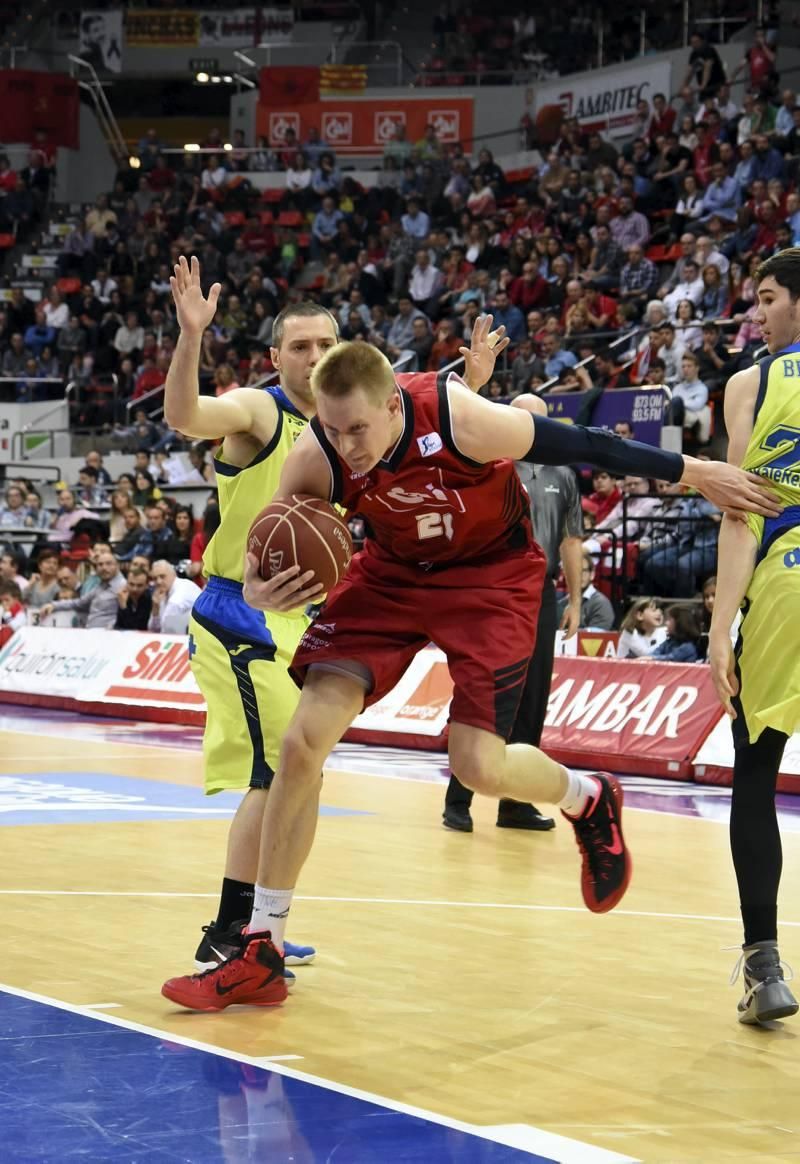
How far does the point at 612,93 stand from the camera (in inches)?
986

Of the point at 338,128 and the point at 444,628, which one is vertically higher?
the point at 338,128

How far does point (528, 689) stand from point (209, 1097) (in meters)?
5.10

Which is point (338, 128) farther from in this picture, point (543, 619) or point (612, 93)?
point (543, 619)

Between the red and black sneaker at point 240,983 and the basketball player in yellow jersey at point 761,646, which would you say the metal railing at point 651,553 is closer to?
the basketball player in yellow jersey at point 761,646

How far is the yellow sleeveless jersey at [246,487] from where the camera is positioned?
507 centimetres

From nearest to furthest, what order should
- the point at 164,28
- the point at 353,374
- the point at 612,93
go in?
1. the point at 353,374
2. the point at 612,93
3. the point at 164,28

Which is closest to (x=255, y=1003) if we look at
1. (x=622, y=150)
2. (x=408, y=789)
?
(x=408, y=789)

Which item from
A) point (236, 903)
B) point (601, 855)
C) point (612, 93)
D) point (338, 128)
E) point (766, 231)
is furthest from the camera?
point (338, 128)

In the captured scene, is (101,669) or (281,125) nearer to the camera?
(101,669)

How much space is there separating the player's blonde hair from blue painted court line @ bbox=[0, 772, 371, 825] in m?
4.71

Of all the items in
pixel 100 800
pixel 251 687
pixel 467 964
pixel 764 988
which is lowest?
pixel 100 800

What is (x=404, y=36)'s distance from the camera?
31016mm

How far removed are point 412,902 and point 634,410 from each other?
8935mm

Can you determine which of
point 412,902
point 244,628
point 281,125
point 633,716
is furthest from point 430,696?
point 281,125
